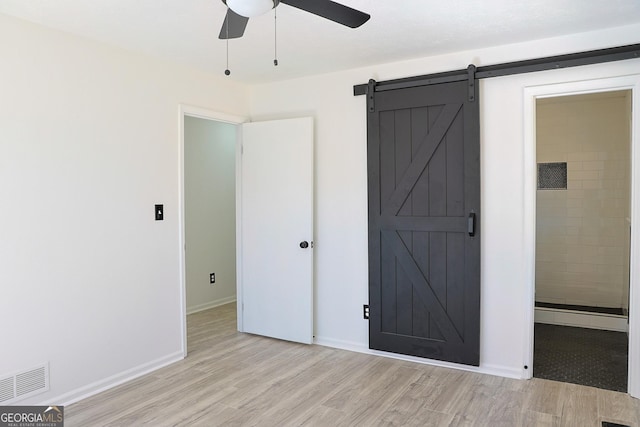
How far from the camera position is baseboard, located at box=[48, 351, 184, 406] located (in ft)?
9.83

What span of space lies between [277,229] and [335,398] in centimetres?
170

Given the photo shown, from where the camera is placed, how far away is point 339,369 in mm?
3604

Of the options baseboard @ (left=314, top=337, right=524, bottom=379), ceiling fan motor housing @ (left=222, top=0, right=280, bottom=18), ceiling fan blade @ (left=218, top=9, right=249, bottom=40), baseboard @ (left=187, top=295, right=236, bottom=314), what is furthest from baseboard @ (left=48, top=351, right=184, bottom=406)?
ceiling fan motor housing @ (left=222, top=0, right=280, bottom=18)

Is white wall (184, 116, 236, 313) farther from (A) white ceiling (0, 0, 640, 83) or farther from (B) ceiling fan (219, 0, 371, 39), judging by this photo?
(B) ceiling fan (219, 0, 371, 39)

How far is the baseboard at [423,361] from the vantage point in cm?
342

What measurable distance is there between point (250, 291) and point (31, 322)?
1.99 meters

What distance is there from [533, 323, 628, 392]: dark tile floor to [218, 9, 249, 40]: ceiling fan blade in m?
3.10

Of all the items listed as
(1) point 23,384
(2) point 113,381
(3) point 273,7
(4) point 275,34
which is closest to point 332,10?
(3) point 273,7

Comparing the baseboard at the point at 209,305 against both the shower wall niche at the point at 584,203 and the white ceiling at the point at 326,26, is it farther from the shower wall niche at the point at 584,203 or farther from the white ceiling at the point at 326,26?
the shower wall niche at the point at 584,203

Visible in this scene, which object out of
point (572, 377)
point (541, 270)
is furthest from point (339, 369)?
point (541, 270)

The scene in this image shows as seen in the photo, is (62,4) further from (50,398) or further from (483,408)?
(483,408)

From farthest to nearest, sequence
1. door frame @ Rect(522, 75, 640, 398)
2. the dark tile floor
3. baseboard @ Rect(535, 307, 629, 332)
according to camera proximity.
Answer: baseboard @ Rect(535, 307, 629, 332) < the dark tile floor < door frame @ Rect(522, 75, 640, 398)

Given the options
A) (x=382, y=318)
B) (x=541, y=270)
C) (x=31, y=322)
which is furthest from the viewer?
(x=541, y=270)

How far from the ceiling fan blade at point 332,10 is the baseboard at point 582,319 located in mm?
4015
